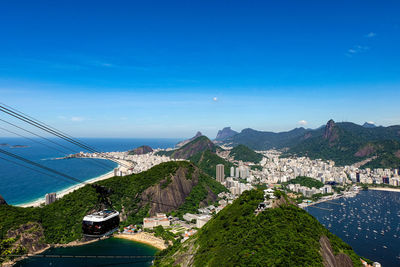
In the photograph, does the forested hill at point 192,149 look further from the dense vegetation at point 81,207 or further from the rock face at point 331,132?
the rock face at point 331,132

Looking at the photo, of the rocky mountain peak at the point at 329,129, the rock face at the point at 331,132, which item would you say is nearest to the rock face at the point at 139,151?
the rock face at the point at 331,132

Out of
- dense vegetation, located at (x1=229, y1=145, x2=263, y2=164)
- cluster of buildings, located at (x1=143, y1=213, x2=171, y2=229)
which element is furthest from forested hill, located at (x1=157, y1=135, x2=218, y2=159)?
cluster of buildings, located at (x1=143, y1=213, x2=171, y2=229)

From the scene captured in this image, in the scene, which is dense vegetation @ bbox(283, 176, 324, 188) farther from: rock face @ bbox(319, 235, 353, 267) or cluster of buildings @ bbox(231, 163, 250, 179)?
rock face @ bbox(319, 235, 353, 267)

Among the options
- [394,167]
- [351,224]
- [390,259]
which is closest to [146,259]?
[390,259]

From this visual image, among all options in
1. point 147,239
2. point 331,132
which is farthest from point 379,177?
point 147,239

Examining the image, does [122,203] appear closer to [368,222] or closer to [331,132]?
[368,222]

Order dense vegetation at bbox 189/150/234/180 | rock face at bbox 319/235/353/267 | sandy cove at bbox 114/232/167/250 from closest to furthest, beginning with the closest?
rock face at bbox 319/235/353/267, sandy cove at bbox 114/232/167/250, dense vegetation at bbox 189/150/234/180

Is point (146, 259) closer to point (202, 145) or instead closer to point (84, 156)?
point (202, 145)
